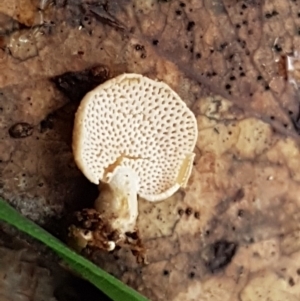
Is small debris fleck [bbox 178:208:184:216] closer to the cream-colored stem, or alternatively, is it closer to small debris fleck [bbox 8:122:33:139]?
the cream-colored stem

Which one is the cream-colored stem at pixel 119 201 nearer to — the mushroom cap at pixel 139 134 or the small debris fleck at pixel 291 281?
the mushroom cap at pixel 139 134

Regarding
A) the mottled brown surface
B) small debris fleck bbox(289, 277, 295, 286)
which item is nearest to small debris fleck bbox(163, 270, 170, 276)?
the mottled brown surface

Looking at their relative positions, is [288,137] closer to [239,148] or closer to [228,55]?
[239,148]

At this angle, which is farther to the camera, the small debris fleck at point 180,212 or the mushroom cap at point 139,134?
the small debris fleck at point 180,212

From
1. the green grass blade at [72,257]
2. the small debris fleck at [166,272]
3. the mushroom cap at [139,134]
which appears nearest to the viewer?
the green grass blade at [72,257]

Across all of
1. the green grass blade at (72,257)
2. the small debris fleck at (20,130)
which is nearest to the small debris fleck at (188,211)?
the green grass blade at (72,257)

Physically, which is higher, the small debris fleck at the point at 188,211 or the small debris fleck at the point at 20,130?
the small debris fleck at the point at 20,130

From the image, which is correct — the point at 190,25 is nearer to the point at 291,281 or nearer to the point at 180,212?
the point at 180,212
